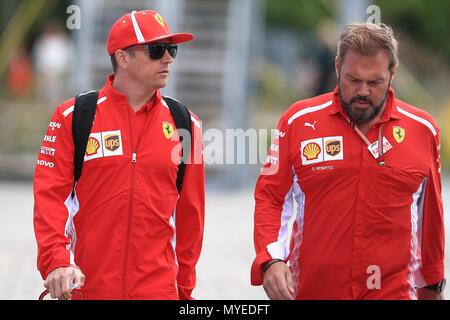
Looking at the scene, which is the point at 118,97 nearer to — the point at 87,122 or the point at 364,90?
the point at 87,122

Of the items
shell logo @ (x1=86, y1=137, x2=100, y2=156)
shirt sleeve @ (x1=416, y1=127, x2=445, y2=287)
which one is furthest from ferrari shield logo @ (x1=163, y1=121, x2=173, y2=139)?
shirt sleeve @ (x1=416, y1=127, x2=445, y2=287)

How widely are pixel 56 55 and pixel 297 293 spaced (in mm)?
24978

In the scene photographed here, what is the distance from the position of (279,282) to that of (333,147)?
72cm

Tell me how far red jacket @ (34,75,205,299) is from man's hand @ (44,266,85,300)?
0.18 metres

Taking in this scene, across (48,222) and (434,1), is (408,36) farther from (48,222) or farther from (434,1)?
(48,222)

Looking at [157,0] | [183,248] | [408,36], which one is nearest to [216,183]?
[157,0]

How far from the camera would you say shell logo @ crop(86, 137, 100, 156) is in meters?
4.54

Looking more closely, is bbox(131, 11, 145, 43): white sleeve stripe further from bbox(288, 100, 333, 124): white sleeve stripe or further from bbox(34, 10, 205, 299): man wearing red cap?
bbox(288, 100, 333, 124): white sleeve stripe

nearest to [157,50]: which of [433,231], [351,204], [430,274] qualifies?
[351,204]

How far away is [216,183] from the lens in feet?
52.8

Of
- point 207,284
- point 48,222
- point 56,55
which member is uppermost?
point 56,55

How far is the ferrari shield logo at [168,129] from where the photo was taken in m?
4.69

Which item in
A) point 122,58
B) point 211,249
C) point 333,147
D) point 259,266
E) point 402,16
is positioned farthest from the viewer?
point 402,16

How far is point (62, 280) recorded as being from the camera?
4145mm
